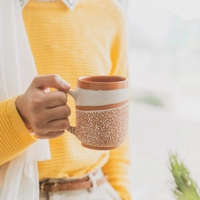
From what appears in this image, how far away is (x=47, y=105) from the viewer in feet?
2.09

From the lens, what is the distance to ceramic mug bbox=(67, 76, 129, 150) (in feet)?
1.93

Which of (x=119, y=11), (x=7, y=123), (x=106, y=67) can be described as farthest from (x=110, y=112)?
(x=119, y=11)

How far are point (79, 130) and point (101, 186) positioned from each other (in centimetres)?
35

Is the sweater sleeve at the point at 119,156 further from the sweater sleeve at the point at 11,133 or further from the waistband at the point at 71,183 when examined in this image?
the sweater sleeve at the point at 11,133

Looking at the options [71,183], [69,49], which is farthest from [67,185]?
[69,49]

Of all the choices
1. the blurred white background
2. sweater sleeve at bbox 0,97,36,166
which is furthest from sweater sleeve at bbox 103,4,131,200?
sweater sleeve at bbox 0,97,36,166

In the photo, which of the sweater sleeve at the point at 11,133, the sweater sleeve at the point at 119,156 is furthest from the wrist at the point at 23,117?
the sweater sleeve at the point at 119,156

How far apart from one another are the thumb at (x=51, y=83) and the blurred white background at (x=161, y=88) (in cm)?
64

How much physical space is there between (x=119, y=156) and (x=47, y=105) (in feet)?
1.47

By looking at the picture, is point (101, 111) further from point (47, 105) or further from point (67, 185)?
point (67, 185)

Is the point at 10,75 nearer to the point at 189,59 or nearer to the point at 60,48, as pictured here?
the point at 60,48

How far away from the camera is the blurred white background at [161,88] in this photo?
1.19 m

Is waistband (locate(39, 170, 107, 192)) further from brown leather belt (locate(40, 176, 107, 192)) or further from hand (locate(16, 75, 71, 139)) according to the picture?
hand (locate(16, 75, 71, 139))

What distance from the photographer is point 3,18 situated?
0.79 m
